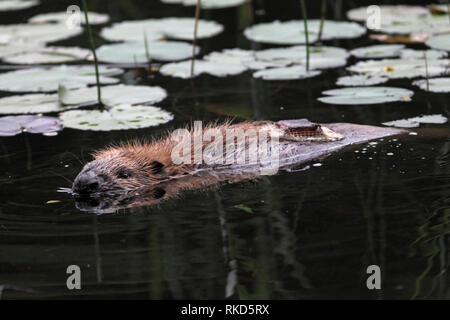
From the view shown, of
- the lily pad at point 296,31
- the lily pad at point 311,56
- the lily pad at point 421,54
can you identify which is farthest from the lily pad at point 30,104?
the lily pad at point 421,54

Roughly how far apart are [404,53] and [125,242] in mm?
5451

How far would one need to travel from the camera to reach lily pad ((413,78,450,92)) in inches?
313

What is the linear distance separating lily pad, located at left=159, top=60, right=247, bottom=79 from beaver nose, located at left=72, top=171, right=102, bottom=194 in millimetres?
3228

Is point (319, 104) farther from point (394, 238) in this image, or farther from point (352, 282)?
point (352, 282)

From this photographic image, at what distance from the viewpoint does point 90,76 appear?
909cm

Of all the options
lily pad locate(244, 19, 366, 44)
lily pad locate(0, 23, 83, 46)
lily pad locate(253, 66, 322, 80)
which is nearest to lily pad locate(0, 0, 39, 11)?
lily pad locate(0, 23, 83, 46)

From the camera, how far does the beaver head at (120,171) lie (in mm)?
6035

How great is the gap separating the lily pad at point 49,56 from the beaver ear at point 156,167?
12.7 feet

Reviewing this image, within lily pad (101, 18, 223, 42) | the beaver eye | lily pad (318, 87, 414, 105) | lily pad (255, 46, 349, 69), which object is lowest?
the beaver eye

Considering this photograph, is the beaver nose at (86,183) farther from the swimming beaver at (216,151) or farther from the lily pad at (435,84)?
the lily pad at (435,84)

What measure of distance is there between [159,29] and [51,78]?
257 centimetres

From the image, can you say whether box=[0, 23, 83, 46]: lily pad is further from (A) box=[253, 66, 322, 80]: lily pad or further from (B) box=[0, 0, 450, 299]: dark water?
(B) box=[0, 0, 450, 299]: dark water

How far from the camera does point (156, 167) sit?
651 centimetres

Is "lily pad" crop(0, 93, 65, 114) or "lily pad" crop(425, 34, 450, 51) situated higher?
"lily pad" crop(425, 34, 450, 51)
